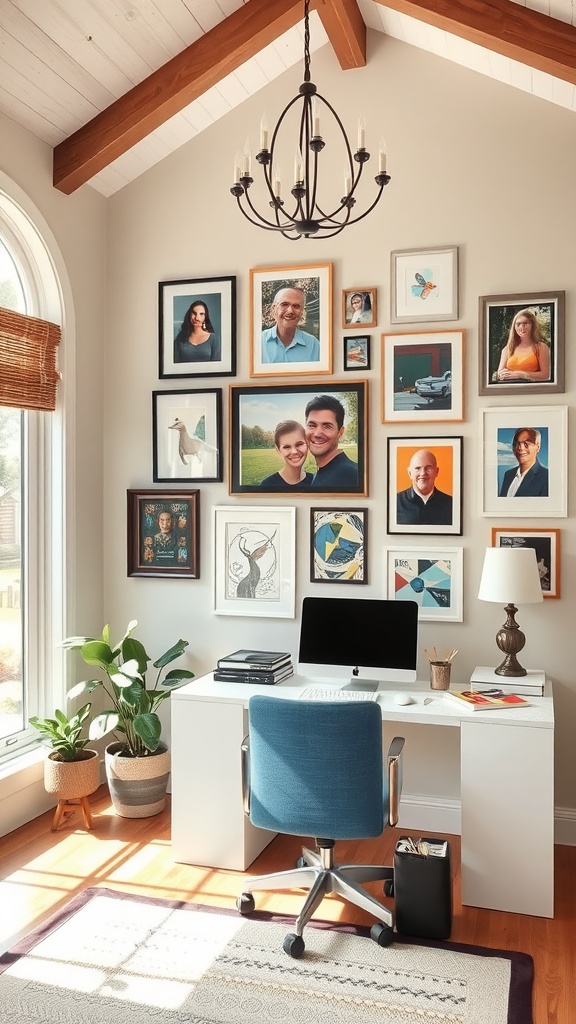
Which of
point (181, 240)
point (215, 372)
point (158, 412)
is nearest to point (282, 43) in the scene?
point (181, 240)

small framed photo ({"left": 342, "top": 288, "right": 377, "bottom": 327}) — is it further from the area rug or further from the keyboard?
the area rug

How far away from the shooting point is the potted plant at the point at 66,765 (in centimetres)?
345

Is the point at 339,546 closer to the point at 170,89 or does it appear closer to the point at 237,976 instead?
the point at 237,976

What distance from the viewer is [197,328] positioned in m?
3.91

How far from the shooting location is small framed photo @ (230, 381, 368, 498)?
12.0 feet

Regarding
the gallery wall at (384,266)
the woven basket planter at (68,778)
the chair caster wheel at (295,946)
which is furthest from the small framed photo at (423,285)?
the chair caster wheel at (295,946)

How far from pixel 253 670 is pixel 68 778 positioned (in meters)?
0.89

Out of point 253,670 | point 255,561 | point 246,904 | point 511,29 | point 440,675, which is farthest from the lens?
point 255,561

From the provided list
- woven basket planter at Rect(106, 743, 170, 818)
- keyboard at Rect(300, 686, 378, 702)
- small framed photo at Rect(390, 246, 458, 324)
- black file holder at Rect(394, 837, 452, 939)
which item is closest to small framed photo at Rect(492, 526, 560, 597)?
keyboard at Rect(300, 686, 378, 702)

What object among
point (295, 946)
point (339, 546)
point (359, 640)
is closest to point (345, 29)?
point (339, 546)

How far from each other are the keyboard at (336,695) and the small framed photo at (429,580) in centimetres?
53

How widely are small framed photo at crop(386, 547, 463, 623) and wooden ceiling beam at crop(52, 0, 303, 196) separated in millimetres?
2092

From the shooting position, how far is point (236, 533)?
12.6 feet

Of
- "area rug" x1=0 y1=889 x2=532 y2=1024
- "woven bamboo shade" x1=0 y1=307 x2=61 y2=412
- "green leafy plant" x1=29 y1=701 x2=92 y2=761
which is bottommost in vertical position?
"area rug" x1=0 y1=889 x2=532 y2=1024
